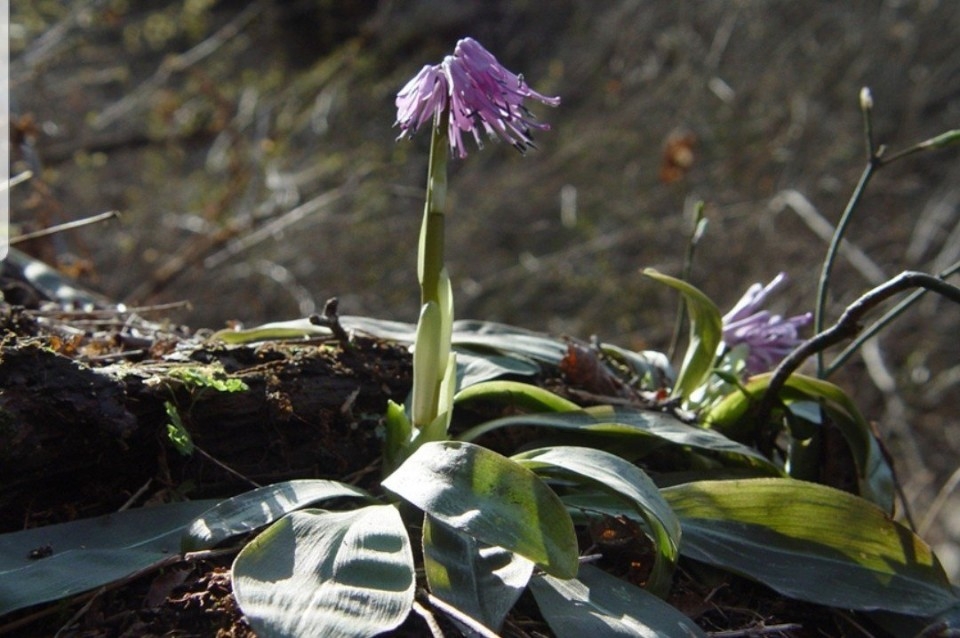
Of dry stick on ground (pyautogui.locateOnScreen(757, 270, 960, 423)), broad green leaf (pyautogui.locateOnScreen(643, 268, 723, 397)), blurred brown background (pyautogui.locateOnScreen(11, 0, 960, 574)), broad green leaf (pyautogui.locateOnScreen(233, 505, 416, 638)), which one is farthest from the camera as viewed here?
blurred brown background (pyautogui.locateOnScreen(11, 0, 960, 574))

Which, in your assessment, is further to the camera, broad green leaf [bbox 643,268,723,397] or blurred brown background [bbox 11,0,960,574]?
blurred brown background [bbox 11,0,960,574]

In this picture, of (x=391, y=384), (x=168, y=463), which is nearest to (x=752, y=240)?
(x=391, y=384)

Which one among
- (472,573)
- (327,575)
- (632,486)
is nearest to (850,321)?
(632,486)

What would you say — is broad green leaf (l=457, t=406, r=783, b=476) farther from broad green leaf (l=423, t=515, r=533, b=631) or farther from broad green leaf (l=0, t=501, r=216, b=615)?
broad green leaf (l=0, t=501, r=216, b=615)

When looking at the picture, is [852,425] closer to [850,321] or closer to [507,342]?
[850,321]

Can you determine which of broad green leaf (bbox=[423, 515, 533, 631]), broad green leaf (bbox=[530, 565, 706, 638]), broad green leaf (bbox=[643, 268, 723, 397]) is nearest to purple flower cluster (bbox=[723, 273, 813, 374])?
broad green leaf (bbox=[643, 268, 723, 397])

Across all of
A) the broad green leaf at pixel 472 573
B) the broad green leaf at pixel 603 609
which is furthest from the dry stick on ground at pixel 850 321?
the broad green leaf at pixel 472 573

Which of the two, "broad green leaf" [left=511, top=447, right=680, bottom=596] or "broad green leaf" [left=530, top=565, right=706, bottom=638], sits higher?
"broad green leaf" [left=511, top=447, right=680, bottom=596]

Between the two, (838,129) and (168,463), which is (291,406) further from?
(838,129)

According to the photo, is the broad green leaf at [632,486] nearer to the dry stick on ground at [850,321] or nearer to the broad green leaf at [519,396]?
the broad green leaf at [519,396]
